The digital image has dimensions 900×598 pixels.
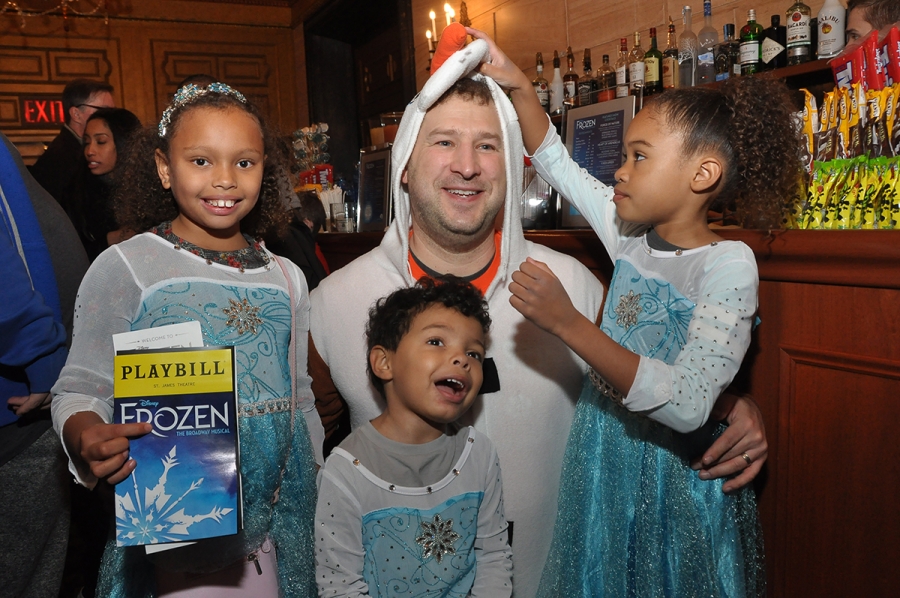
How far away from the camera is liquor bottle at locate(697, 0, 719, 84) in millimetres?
2971

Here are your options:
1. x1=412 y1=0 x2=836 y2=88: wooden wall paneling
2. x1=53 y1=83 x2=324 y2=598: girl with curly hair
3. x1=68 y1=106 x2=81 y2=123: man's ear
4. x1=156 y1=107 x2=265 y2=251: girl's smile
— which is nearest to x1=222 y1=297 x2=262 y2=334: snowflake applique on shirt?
x1=53 y1=83 x2=324 y2=598: girl with curly hair

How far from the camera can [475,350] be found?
1.34m

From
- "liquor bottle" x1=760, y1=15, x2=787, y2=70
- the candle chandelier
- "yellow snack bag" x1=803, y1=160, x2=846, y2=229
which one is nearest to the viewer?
"yellow snack bag" x1=803, y1=160, x2=846, y2=229

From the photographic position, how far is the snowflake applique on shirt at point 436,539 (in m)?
1.29

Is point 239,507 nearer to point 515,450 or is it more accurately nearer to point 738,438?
point 515,450

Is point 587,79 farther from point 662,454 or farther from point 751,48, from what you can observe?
point 662,454

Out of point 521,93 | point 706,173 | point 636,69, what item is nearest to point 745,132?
point 706,173

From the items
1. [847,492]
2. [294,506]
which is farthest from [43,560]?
[847,492]

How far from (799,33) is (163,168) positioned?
2426 mm

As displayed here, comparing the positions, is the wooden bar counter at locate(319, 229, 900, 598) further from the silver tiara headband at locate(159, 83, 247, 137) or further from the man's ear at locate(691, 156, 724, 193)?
the silver tiara headband at locate(159, 83, 247, 137)

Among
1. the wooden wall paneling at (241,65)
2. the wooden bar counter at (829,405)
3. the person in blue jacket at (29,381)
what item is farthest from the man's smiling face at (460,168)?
the wooden wall paneling at (241,65)

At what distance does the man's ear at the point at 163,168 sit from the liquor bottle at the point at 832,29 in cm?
240

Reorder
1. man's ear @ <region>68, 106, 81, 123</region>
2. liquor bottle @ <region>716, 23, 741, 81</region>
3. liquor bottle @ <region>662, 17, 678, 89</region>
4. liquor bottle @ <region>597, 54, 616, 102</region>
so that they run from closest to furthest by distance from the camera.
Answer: liquor bottle @ <region>716, 23, 741, 81</region> → liquor bottle @ <region>662, 17, 678, 89</region> → liquor bottle @ <region>597, 54, 616, 102</region> → man's ear @ <region>68, 106, 81, 123</region>

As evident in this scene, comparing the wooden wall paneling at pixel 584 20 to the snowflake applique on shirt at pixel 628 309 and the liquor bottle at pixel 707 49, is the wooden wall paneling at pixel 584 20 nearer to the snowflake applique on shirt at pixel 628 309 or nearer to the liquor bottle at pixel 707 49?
the liquor bottle at pixel 707 49
